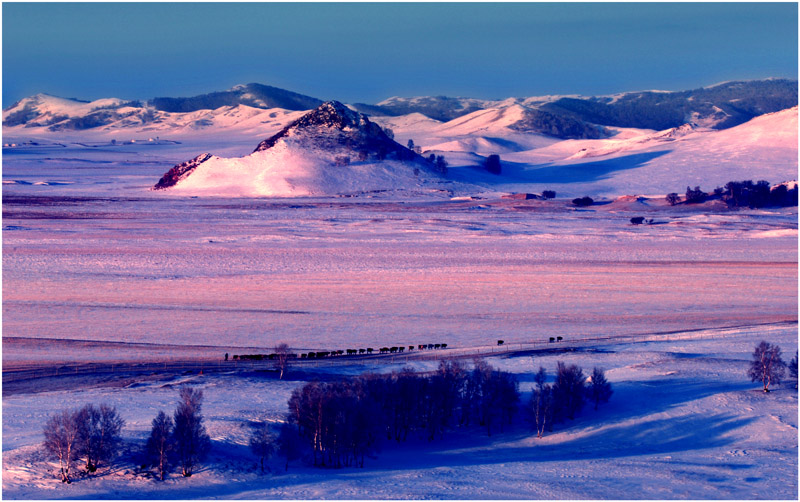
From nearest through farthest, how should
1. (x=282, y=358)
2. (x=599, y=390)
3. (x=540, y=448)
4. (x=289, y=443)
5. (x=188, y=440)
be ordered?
(x=188, y=440)
(x=289, y=443)
(x=540, y=448)
(x=599, y=390)
(x=282, y=358)

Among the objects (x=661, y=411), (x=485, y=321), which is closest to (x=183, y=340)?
(x=485, y=321)

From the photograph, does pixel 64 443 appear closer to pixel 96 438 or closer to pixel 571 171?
pixel 96 438

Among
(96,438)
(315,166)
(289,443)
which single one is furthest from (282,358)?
(315,166)

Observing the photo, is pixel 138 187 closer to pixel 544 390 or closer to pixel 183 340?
pixel 183 340

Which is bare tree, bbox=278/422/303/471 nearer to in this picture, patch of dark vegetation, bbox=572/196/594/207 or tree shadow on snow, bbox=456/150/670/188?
patch of dark vegetation, bbox=572/196/594/207

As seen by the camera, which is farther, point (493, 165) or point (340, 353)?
point (493, 165)

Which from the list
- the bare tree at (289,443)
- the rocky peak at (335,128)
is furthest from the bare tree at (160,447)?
the rocky peak at (335,128)
